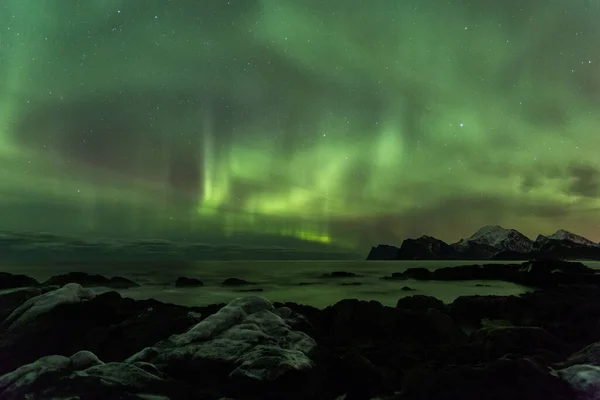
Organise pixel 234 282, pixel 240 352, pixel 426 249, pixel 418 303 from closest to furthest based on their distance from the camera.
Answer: pixel 240 352 → pixel 418 303 → pixel 234 282 → pixel 426 249

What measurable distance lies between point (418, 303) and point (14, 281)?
427 inches

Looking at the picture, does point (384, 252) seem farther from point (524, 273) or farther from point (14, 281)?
point (14, 281)

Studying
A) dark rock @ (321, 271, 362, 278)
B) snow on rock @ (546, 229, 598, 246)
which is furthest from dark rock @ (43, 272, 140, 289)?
snow on rock @ (546, 229, 598, 246)

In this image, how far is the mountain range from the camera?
11.6 metres

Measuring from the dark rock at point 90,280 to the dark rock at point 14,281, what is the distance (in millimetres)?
354

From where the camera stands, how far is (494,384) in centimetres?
596

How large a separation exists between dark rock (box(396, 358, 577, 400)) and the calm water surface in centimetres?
428

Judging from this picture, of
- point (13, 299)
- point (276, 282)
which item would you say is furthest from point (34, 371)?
point (276, 282)

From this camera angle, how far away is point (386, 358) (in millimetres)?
7438

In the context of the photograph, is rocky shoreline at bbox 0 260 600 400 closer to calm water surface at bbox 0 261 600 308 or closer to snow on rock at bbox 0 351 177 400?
snow on rock at bbox 0 351 177 400

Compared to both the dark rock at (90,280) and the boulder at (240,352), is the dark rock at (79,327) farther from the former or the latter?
the dark rock at (90,280)

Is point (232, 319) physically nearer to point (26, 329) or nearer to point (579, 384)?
point (26, 329)

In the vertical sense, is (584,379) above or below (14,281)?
below

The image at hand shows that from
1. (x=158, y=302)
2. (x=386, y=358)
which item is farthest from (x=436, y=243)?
(x=158, y=302)
